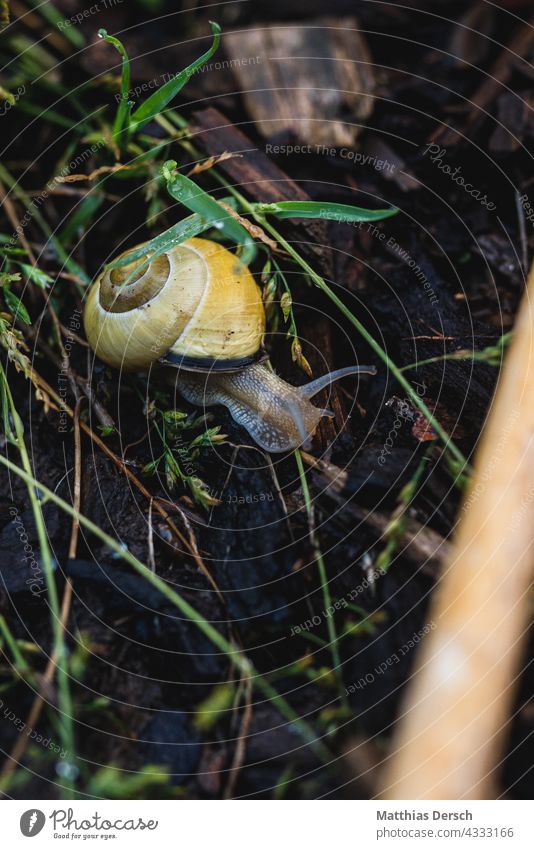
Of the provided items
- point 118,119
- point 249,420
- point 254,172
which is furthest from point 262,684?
point 118,119

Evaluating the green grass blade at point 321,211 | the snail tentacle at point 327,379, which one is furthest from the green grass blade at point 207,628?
the green grass blade at point 321,211

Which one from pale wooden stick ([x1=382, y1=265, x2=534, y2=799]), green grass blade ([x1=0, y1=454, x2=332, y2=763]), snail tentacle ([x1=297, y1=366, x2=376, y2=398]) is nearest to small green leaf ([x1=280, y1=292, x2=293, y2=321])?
snail tentacle ([x1=297, y1=366, x2=376, y2=398])

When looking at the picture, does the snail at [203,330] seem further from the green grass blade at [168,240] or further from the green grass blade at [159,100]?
the green grass blade at [159,100]

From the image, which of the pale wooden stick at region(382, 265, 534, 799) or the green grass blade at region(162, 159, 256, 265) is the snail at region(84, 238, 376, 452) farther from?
the pale wooden stick at region(382, 265, 534, 799)

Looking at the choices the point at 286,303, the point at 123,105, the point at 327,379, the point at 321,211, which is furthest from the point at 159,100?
the point at 327,379
